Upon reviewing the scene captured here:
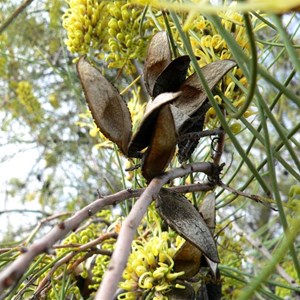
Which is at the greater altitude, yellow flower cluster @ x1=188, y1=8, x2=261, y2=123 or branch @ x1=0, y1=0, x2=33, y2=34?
yellow flower cluster @ x1=188, y1=8, x2=261, y2=123

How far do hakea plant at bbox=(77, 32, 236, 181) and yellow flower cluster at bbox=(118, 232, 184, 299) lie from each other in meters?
0.08

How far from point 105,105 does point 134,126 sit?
190mm

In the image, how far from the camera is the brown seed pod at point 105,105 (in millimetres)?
309

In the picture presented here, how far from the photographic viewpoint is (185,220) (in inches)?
12.3

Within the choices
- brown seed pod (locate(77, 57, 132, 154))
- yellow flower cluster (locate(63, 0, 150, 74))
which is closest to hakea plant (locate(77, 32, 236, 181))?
brown seed pod (locate(77, 57, 132, 154))

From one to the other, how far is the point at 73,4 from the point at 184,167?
0.81ft

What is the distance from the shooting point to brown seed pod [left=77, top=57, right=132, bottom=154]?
12.2 inches

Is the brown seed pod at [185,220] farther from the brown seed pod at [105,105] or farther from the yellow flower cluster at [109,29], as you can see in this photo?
the yellow flower cluster at [109,29]

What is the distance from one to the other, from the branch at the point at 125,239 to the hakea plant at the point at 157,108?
0.06 ft

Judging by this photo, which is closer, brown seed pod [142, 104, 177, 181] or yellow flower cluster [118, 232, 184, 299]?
brown seed pod [142, 104, 177, 181]

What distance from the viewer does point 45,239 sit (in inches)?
7.8

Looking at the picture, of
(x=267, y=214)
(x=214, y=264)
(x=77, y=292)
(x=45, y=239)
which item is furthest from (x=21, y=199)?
(x=45, y=239)

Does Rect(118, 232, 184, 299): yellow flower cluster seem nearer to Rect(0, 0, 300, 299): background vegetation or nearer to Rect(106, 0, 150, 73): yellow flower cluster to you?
Rect(0, 0, 300, 299): background vegetation

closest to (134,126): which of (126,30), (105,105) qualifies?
(126,30)
